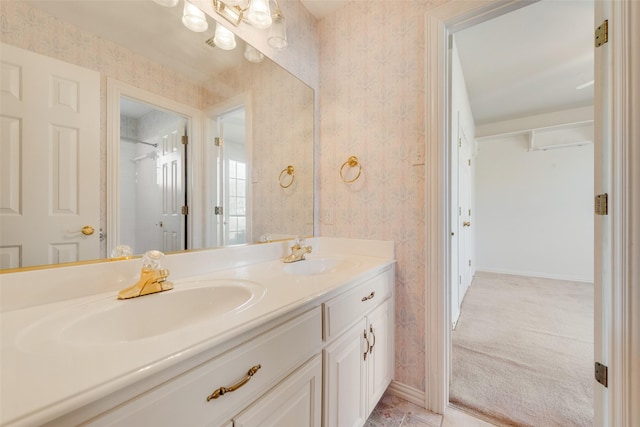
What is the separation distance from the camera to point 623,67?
91 centimetres

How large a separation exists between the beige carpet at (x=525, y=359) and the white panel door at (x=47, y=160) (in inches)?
75.6

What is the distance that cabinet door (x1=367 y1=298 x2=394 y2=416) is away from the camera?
1.18m

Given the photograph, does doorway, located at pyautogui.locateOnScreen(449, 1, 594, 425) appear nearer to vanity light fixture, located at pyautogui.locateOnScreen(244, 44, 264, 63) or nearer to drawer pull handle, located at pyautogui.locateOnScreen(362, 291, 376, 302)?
drawer pull handle, located at pyautogui.locateOnScreen(362, 291, 376, 302)

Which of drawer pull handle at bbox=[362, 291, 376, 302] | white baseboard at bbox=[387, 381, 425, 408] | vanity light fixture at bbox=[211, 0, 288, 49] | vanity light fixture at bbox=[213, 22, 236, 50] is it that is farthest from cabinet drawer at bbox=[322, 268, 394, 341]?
vanity light fixture at bbox=[211, 0, 288, 49]

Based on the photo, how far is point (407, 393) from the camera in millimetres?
1408

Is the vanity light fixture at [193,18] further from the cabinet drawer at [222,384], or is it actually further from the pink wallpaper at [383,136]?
the cabinet drawer at [222,384]

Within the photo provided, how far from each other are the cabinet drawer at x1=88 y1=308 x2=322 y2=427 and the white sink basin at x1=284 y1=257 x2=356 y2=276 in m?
0.56

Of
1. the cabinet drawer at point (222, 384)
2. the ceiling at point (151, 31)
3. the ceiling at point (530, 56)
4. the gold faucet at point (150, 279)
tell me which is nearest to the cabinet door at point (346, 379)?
the cabinet drawer at point (222, 384)

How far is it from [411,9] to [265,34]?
0.84 metres

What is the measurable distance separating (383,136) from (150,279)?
1350mm

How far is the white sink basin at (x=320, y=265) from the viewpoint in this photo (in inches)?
53.7

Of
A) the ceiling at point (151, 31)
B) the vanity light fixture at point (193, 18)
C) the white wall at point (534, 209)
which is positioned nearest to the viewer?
the ceiling at point (151, 31)

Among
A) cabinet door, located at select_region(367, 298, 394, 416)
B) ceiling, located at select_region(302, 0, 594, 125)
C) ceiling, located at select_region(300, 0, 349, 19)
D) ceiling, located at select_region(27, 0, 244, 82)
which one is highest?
ceiling, located at select_region(302, 0, 594, 125)

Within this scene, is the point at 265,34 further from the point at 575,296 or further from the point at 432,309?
the point at 575,296
